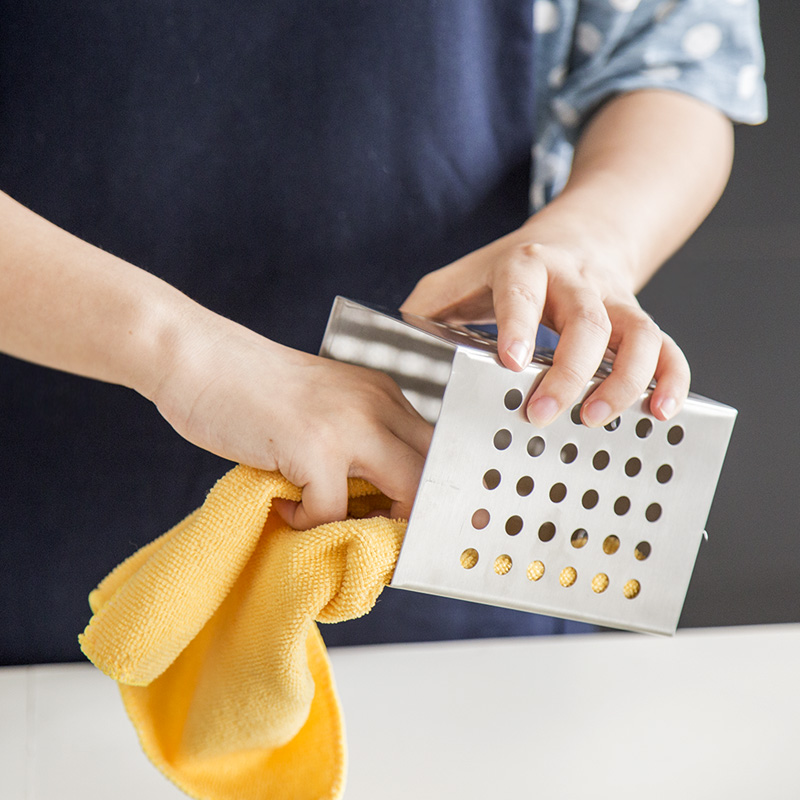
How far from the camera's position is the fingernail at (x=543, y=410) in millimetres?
275

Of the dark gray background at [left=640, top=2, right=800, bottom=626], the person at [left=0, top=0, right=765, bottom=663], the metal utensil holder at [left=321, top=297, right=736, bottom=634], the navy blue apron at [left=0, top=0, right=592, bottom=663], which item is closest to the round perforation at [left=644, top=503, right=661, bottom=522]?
the metal utensil holder at [left=321, top=297, right=736, bottom=634]

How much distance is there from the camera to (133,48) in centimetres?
45

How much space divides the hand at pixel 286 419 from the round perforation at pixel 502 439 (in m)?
0.04

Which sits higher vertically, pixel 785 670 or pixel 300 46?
pixel 300 46

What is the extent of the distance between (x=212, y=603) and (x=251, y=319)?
0.71 ft

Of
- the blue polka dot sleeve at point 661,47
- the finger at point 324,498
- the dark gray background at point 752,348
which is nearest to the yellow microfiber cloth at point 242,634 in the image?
the finger at point 324,498

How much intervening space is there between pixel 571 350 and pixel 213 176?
0.89 ft

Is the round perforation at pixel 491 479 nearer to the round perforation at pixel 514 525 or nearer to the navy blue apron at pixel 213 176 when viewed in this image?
the round perforation at pixel 514 525

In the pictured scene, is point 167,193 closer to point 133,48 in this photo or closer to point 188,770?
point 133,48

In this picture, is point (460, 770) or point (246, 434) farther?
point (460, 770)

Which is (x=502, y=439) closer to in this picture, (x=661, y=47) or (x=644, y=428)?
(x=644, y=428)

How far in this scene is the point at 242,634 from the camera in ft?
1.07

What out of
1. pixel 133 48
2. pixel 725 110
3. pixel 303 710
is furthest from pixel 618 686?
pixel 133 48

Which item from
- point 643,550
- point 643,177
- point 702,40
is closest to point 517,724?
point 643,550
